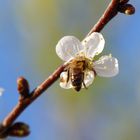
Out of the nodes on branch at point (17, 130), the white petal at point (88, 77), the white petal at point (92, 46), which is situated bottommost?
the nodes on branch at point (17, 130)

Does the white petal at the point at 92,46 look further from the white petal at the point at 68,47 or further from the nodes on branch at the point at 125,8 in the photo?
the nodes on branch at the point at 125,8

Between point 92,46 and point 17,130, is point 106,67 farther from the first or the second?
point 17,130

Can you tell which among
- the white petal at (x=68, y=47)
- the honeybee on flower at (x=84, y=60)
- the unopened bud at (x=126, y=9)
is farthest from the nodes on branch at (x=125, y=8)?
the white petal at (x=68, y=47)

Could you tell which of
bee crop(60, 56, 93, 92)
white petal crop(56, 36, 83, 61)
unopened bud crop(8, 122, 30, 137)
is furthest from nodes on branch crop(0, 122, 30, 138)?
white petal crop(56, 36, 83, 61)

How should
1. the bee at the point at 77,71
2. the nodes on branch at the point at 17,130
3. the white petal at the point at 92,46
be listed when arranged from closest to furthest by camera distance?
the nodes on branch at the point at 17,130
the bee at the point at 77,71
the white petal at the point at 92,46

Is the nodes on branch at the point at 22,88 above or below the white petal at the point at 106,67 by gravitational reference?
below

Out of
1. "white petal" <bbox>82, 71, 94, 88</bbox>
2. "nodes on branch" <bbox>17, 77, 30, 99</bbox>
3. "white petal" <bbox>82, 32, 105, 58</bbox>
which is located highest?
"white petal" <bbox>82, 32, 105, 58</bbox>

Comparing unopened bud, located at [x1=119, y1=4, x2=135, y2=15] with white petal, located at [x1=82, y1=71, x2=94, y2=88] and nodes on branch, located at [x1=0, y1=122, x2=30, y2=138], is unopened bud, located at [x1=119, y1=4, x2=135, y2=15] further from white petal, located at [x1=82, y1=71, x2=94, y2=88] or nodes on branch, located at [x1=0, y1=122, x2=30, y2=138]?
nodes on branch, located at [x1=0, y1=122, x2=30, y2=138]

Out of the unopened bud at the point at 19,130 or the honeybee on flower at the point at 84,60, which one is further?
the honeybee on flower at the point at 84,60
